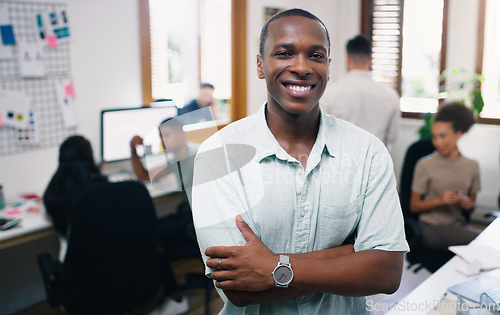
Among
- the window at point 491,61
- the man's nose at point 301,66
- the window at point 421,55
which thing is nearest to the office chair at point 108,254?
the man's nose at point 301,66

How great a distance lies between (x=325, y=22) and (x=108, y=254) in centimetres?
292

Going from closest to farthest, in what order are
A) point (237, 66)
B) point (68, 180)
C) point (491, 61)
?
1. point (68, 180)
2. point (237, 66)
3. point (491, 61)

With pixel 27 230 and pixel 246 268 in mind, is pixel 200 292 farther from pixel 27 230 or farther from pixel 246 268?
pixel 246 268

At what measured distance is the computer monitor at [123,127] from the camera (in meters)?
2.92

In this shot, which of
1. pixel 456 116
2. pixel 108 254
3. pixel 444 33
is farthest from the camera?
pixel 444 33

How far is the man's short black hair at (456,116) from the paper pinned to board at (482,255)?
2.91ft

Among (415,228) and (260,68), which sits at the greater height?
(260,68)

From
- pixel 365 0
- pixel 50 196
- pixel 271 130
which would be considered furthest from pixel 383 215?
pixel 365 0

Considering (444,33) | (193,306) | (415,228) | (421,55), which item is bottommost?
(193,306)

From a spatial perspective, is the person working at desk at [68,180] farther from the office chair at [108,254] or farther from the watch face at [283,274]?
the watch face at [283,274]

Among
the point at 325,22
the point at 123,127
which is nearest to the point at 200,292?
the point at 123,127

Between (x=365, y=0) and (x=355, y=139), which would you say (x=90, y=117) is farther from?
(x=365, y=0)

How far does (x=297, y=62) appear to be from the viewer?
912 millimetres

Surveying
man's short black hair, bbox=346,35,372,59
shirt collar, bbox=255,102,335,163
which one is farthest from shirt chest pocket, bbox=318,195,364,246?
man's short black hair, bbox=346,35,372,59
